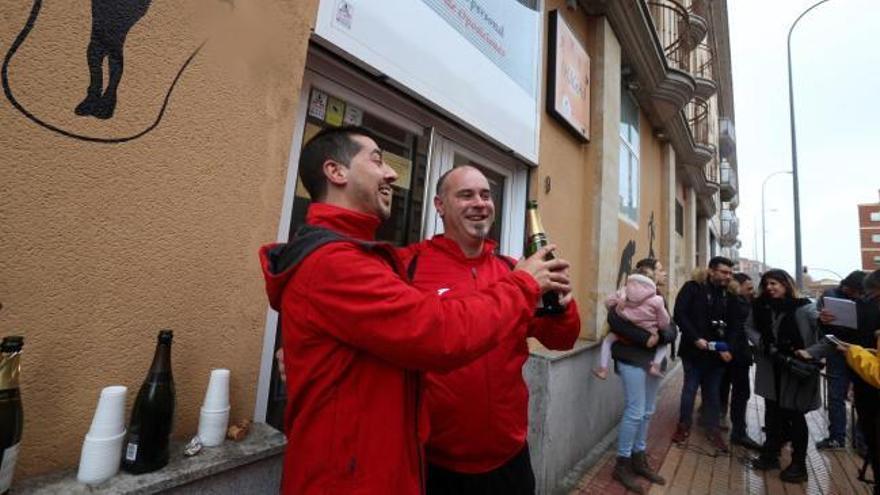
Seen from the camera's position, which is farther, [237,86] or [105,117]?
[237,86]

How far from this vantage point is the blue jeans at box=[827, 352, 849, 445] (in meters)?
5.18

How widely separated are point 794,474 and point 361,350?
5327 millimetres

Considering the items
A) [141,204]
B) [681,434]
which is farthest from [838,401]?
[141,204]

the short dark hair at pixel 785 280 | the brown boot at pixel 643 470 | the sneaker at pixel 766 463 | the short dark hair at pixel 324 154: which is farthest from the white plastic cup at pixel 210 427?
the sneaker at pixel 766 463

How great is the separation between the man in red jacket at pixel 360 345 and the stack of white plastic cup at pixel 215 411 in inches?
19.1

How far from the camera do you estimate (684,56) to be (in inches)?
356

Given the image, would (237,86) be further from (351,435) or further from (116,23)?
(351,435)

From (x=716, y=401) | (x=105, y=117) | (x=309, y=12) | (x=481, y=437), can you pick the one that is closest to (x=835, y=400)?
(x=716, y=401)

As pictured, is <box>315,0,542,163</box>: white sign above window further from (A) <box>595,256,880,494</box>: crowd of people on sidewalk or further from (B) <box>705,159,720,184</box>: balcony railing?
(B) <box>705,159,720,184</box>: balcony railing

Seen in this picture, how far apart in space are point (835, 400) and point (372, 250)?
684 centimetres

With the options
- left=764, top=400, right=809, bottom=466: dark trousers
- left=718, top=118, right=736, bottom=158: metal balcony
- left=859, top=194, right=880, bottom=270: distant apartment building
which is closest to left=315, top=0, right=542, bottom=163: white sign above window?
left=764, top=400, right=809, bottom=466: dark trousers

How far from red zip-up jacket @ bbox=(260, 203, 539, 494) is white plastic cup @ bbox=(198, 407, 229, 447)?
1.74ft

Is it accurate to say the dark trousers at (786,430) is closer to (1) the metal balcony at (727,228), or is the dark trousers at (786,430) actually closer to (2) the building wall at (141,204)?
(2) the building wall at (141,204)

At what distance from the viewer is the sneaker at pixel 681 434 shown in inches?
203
